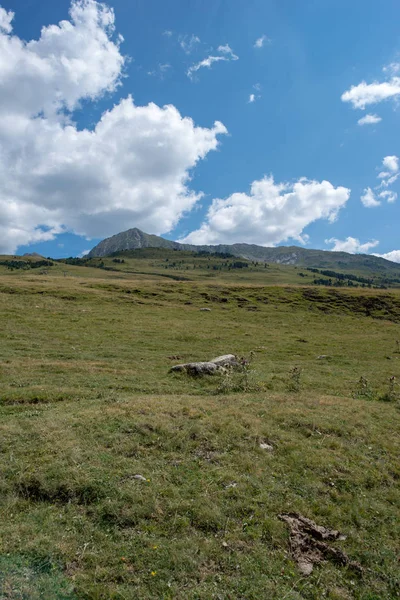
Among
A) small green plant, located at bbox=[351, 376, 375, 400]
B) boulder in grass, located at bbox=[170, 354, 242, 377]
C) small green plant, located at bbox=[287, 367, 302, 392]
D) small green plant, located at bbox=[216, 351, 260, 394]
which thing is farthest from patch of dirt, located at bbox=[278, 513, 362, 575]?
small green plant, located at bbox=[351, 376, 375, 400]

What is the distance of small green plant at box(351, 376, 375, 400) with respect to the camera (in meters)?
25.0

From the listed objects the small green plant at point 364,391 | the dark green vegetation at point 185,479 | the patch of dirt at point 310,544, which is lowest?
the small green plant at point 364,391

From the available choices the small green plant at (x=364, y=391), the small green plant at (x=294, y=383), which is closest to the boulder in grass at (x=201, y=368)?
the small green plant at (x=294, y=383)

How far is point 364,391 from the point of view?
85.3 feet

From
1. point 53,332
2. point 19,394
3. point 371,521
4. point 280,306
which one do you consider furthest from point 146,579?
point 280,306

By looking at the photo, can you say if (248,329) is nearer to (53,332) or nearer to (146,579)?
(53,332)

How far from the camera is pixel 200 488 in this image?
11.4m

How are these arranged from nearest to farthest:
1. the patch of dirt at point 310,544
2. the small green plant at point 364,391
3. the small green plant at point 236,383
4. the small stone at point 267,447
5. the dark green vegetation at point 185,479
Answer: the dark green vegetation at point 185,479, the patch of dirt at point 310,544, the small stone at point 267,447, the small green plant at point 236,383, the small green plant at point 364,391

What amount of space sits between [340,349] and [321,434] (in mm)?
31963

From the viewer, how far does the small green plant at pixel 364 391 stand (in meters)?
25.0

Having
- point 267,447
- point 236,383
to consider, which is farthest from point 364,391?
point 267,447

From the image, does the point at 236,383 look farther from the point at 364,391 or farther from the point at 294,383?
the point at 364,391

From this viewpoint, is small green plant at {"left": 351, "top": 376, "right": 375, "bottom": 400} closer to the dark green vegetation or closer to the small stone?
the dark green vegetation

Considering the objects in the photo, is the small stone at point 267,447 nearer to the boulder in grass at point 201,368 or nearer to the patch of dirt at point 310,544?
the patch of dirt at point 310,544
